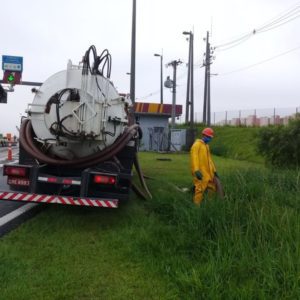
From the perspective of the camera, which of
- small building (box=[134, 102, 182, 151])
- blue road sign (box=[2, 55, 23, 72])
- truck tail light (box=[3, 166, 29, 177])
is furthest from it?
small building (box=[134, 102, 182, 151])

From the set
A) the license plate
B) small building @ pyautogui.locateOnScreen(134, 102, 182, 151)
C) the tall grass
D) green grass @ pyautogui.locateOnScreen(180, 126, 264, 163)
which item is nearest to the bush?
the tall grass

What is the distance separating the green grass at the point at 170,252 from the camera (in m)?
4.51

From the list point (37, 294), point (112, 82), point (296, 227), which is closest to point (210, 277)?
point (296, 227)

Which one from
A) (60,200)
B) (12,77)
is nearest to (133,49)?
(12,77)

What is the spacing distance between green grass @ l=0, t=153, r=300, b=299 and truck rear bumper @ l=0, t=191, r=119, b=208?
39cm

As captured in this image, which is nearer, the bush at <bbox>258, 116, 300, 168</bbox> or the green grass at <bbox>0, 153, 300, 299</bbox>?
the green grass at <bbox>0, 153, 300, 299</bbox>

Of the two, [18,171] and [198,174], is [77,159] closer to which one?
[18,171]

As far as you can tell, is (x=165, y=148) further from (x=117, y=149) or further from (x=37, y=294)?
(x=37, y=294)

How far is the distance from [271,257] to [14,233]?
3778 millimetres

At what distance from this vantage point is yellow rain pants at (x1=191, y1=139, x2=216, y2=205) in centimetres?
843

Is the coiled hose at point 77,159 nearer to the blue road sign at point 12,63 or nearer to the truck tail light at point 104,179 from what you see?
the truck tail light at point 104,179

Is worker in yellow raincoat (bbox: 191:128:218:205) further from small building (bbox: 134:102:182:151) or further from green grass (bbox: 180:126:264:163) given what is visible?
small building (bbox: 134:102:182:151)

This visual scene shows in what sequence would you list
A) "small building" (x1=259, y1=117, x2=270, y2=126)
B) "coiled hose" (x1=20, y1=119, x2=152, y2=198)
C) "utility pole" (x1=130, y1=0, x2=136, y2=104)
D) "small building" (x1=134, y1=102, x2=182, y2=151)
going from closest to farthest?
"coiled hose" (x1=20, y1=119, x2=152, y2=198), "utility pole" (x1=130, y1=0, x2=136, y2=104), "small building" (x1=134, y1=102, x2=182, y2=151), "small building" (x1=259, y1=117, x2=270, y2=126)

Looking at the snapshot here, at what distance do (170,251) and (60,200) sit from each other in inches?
88.5
